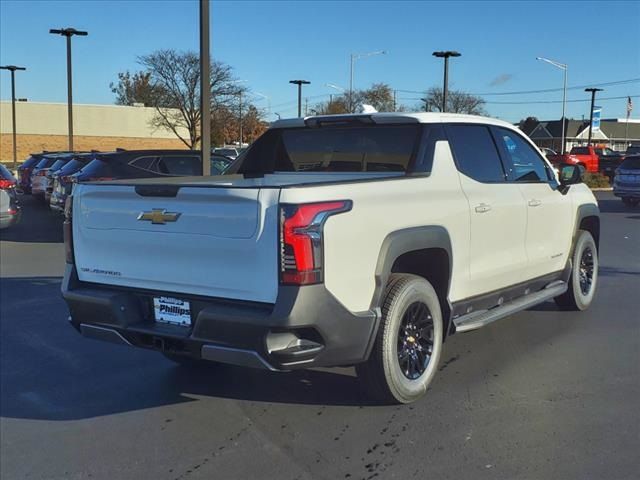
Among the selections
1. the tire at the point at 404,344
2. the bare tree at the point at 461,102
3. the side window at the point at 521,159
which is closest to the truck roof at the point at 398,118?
the side window at the point at 521,159

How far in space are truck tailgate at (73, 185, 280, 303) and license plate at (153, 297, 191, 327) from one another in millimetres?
68

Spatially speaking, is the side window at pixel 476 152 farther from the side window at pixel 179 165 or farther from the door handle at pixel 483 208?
the side window at pixel 179 165

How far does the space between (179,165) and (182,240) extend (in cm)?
1014

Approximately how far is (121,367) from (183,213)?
2.13m

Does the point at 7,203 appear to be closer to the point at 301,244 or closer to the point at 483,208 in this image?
the point at 483,208

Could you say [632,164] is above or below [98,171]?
above

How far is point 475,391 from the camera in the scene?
15.7ft

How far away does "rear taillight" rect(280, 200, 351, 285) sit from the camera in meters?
3.59

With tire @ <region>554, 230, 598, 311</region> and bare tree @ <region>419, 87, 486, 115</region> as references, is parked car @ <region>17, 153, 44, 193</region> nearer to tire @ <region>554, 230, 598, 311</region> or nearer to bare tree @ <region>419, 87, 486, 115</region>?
tire @ <region>554, 230, 598, 311</region>

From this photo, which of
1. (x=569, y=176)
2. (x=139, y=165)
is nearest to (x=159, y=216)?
(x=569, y=176)

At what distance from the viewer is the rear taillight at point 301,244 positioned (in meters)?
3.59

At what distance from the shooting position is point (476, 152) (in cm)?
539

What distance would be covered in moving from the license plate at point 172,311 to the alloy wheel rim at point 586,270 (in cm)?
465

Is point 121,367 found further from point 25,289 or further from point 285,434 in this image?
point 25,289
